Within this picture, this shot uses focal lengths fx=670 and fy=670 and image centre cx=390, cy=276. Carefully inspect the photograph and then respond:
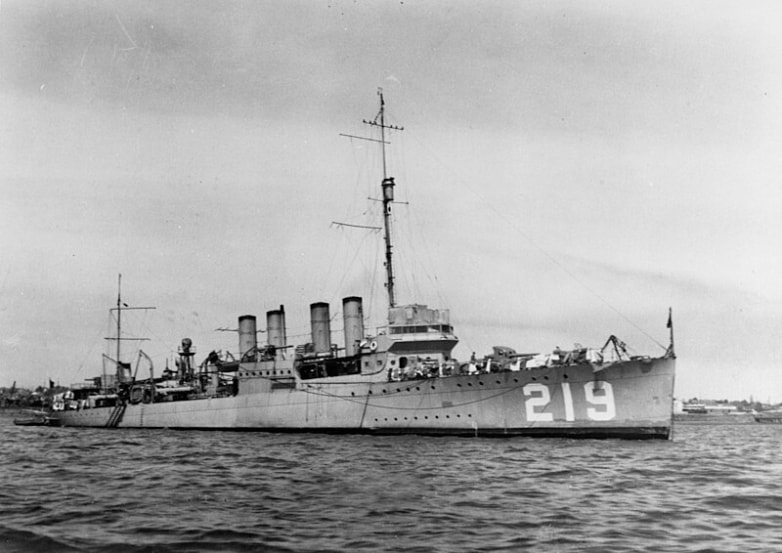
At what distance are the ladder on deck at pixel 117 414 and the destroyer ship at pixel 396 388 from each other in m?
0.06

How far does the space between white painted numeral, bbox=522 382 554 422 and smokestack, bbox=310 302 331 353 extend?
11.2 metres

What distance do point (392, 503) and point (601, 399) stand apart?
1358cm

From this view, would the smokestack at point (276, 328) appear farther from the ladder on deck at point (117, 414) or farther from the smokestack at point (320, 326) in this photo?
the ladder on deck at point (117, 414)

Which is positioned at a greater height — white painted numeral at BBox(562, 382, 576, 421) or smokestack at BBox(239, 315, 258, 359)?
smokestack at BBox(239, 315, 258, 359)

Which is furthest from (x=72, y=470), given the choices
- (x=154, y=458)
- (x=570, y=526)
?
(x=570, y=526)

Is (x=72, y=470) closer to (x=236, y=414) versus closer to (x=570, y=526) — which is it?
(x=570, y=526)

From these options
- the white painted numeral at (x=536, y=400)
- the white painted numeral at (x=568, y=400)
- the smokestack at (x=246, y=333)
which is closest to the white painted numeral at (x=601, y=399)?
the white painted numeral at (x=568, y=400)

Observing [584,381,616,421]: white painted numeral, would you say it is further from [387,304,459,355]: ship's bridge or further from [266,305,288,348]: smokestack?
[266,305,288,348]: smokestack

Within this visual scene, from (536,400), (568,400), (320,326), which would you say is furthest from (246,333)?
(568,400)

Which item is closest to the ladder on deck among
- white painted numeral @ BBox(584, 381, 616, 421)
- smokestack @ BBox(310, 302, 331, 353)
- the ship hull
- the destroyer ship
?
the destroyer ship

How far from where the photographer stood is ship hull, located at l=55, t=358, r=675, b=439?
20594mm

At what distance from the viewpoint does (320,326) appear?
3066cm

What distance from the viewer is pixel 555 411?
21.3 metres

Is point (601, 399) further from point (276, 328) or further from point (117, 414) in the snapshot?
point (117, 414)
